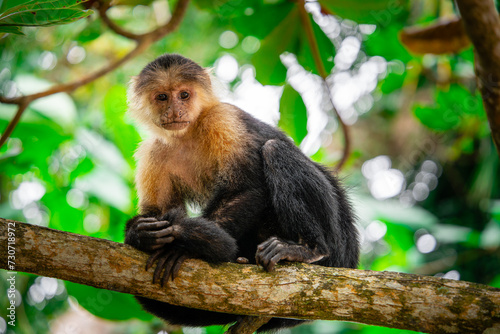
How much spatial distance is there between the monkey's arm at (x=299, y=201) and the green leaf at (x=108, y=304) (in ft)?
6.02

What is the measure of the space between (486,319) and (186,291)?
1925 millimetres

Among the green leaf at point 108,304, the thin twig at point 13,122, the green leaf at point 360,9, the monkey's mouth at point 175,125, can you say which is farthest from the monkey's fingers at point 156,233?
the green leaf at point 360,9

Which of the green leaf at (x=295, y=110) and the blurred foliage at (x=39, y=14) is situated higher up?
the blurred foliage at (x=39, y=14)

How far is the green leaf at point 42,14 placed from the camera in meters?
2.94

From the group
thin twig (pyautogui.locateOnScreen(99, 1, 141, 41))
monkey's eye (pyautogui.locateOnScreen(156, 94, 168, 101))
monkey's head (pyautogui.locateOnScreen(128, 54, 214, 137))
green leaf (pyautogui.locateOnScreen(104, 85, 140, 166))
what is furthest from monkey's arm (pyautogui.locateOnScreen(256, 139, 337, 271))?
green leaf (pyautogui.locateOnScreen(104, 85, 140, 166))

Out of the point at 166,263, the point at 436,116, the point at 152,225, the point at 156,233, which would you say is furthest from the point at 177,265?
the point at 436,116

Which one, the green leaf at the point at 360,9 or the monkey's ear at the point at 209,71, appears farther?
the monkey's ear at the point at 209,71

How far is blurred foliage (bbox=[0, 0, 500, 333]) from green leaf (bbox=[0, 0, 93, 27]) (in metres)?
0.01

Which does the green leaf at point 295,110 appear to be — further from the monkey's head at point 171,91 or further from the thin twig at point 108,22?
the thin twig at point 108,22

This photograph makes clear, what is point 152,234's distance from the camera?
11.1ft

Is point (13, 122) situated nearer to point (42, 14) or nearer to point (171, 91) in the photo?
point (171, 91)

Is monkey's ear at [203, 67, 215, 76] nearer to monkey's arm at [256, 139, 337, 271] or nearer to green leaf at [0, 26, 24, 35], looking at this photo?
monkey's arm at [256, 139, 337, 271]

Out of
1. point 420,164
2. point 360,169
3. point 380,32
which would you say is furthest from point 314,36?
point 420,164

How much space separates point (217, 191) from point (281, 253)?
105 cm
